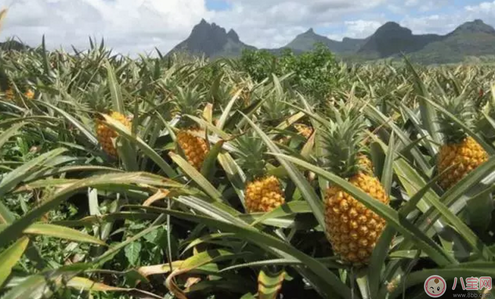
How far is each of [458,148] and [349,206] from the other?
2.05ft

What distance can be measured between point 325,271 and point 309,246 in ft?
1.28

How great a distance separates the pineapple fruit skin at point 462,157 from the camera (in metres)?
2.05

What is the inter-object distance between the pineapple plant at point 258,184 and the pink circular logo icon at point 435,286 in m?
0.63

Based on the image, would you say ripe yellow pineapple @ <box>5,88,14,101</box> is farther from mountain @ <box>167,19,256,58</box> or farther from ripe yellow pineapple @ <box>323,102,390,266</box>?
mountain @ <box>167,19,256,58</box>

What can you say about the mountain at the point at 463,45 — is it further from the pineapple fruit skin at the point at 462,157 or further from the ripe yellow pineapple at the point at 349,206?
the ripe yellow pineapple at the point at 349,206

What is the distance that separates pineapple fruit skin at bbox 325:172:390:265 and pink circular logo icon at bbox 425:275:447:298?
0.21 meters

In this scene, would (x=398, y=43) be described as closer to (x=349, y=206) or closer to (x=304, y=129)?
(x=304, y=129)

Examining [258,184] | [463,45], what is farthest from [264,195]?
[463,45]

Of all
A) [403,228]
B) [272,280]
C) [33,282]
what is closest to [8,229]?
[33,282]

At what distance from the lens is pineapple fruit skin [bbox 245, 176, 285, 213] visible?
82.0 inches

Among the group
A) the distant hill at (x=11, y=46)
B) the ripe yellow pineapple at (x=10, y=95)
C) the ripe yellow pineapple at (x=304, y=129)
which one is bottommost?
the ripe yellow pineapple at (x=304, y=129)

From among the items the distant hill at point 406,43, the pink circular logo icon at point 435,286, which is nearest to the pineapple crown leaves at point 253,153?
the pink circular logo icon at point 435,286

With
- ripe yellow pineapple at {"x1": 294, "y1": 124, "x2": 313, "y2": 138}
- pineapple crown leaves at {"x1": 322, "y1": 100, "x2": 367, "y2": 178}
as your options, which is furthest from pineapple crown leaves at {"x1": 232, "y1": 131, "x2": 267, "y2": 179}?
ripe yellow pineapple at {"x1": 294, "y1": 124, "x2": 313, "y2": 138}

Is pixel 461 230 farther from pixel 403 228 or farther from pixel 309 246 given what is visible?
pixel 309 246
